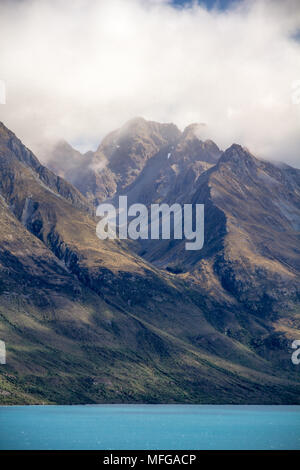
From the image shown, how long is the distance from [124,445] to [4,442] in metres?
32.1
